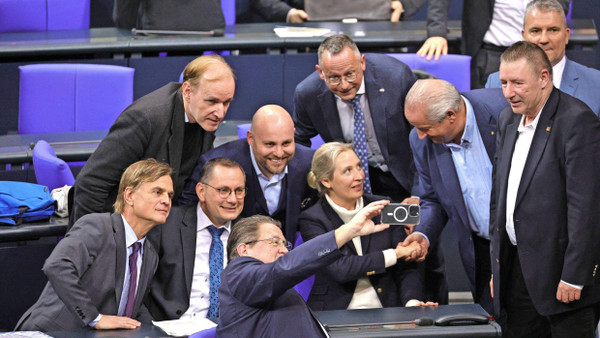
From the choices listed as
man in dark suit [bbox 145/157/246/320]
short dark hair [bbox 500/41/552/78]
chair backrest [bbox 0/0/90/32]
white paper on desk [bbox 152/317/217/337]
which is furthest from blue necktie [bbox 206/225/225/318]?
chair backrest [bbox 0/0/90/32]

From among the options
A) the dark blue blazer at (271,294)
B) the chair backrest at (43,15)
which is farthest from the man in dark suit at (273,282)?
the chair backrest at (43,15)

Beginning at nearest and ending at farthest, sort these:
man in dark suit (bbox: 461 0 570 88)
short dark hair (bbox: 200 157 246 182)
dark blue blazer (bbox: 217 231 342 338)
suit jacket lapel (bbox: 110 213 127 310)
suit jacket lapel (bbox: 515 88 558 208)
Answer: dark blue blazer (bbox: 217 231 342 338)
suit jacket lapel (bbox: 515 88 558 208)
suit jacket lapel (bbox: 110 213 127 310)
short dark hair (bbox: 200 157 246 182)
man in dark suit (bbox: 461 0 570 88)

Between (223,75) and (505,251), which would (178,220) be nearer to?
(223,75)

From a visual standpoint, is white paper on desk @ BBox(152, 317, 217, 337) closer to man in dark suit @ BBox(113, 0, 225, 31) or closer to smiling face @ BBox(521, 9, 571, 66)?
smiling face @ BBox(521, 9, 571, 66)

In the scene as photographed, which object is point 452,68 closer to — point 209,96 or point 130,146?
point 209,96

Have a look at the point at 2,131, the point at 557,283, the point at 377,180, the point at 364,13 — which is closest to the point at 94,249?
the point at 377,180

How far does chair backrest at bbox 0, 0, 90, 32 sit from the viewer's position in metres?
5.91

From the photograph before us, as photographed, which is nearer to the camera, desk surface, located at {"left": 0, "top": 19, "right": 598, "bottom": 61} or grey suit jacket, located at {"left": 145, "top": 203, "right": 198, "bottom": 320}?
grey suit jacket, located at {"left": 145, "top": 203, "right": 198, "bottom": 320}

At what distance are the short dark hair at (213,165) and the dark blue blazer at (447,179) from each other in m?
0.77

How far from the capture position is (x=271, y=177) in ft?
12.8

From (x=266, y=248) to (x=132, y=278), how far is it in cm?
65

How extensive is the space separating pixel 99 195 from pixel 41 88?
1706 mm

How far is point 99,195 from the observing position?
12.1ft

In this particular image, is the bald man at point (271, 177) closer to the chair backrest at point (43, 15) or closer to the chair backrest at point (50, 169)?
the chair backrest at point (50, 169)
